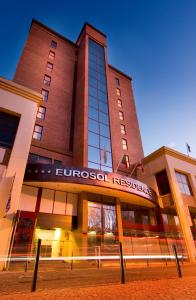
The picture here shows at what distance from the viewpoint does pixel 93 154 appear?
84.9ft

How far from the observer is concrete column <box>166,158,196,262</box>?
76.7 feet

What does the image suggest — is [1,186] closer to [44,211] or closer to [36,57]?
[44,211]

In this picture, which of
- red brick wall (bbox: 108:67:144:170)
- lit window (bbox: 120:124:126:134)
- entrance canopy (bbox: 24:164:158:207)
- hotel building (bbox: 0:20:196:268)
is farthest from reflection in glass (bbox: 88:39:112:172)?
lit window (bbox: 120:124:126:134)

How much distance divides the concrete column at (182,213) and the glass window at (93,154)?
1072 centimetres

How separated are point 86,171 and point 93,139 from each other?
8273 mm

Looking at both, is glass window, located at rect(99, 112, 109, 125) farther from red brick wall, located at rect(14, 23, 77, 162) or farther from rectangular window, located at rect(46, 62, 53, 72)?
rectangular window, located at rect(46, 62, 53, 72)

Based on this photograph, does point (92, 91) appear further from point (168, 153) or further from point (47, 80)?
point (168, 153)

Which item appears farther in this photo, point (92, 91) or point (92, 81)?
point (92, 81)

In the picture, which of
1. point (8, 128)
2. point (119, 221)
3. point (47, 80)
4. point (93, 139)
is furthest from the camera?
point (47, 80)

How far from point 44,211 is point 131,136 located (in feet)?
76.1

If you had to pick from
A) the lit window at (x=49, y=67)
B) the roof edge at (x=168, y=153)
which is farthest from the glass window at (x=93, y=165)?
the lit window at (x=49, y=67)

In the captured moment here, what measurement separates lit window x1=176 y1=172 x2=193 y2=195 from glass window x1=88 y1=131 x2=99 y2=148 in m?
13.7

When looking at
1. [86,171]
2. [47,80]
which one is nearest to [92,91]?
[47,80]

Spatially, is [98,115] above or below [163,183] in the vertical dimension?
above
